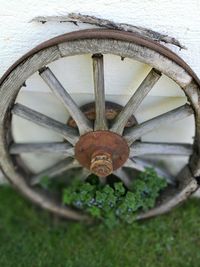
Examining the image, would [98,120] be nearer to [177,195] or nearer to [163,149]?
[163,149]

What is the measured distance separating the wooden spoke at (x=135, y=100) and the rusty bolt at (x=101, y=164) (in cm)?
11

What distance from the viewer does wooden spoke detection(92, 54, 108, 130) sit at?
6.33 ft

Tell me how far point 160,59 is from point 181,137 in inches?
25.3

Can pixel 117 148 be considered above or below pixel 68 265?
above

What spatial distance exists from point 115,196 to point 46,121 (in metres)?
0.44

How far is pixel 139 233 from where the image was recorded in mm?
2514

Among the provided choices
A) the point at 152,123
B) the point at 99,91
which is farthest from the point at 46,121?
the point at 152,123

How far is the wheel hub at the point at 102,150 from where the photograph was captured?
6.75ft

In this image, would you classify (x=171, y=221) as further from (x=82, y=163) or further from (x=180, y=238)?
(x=82, y=163)

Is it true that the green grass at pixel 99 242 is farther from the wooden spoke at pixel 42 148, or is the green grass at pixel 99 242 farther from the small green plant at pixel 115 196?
the wooden spoke at pixel 42 148

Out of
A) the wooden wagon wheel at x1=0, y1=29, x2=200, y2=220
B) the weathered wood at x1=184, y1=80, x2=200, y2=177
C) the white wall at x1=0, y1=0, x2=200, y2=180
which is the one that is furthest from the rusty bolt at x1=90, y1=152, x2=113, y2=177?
the white wall at x1=0, y1=0, x2=200, y2=180

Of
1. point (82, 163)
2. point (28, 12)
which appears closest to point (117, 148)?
point (82, 163)

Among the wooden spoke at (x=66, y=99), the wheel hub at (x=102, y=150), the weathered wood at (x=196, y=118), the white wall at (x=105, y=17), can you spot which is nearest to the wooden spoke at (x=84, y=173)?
the wheel hub at (x=102, y=150)

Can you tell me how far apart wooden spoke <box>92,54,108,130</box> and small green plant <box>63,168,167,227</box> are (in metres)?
0.32
